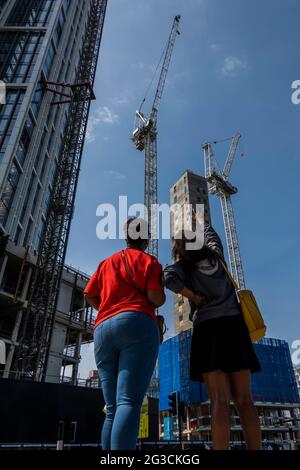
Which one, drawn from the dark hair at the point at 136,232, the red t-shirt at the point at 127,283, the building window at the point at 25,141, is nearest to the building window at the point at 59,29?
the building window at the point at 25,141

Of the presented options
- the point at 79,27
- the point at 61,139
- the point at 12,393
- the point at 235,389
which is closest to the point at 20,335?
the point at 12,393

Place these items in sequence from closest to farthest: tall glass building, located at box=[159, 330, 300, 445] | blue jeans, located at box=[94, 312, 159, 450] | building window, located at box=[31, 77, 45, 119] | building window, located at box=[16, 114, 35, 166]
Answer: blue jeans, located at box=[94, 312, 159, 450]
building window, located at box=[16, 114, 35, 166]
building window, located at box=[31, 77, 45, 119]
tall glass building, located at box=[159, 330, 300, 445]

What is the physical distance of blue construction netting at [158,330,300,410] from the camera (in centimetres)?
4325

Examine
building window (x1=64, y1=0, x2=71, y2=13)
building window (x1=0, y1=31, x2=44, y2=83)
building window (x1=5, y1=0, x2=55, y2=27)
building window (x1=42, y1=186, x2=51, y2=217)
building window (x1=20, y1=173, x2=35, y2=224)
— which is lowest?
building window (x1=20, y1=173, x2=35, y2=224)

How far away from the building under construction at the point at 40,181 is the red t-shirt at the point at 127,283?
24.3 meters

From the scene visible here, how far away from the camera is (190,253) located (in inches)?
107

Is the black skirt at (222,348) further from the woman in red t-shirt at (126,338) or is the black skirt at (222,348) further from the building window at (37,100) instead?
the building window at (37,100)

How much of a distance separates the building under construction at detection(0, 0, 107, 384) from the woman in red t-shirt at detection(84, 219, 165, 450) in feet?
80.0

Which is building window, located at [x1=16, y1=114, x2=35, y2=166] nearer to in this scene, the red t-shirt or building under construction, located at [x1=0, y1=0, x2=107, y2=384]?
building under construction, located at [x1=0, y1=0, x2=107, y2=384]

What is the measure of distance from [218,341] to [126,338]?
2.14 ft

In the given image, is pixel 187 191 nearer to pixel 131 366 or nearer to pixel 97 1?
pixel 97 1

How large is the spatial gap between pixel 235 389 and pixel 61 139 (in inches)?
1685

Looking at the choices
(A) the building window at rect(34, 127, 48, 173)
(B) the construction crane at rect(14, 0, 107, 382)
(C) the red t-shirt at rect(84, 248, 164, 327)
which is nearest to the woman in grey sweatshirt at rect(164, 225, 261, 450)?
(C) the red t-shirt at rect(84, 248, 164, 327)

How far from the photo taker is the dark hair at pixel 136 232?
2724 millimetres
